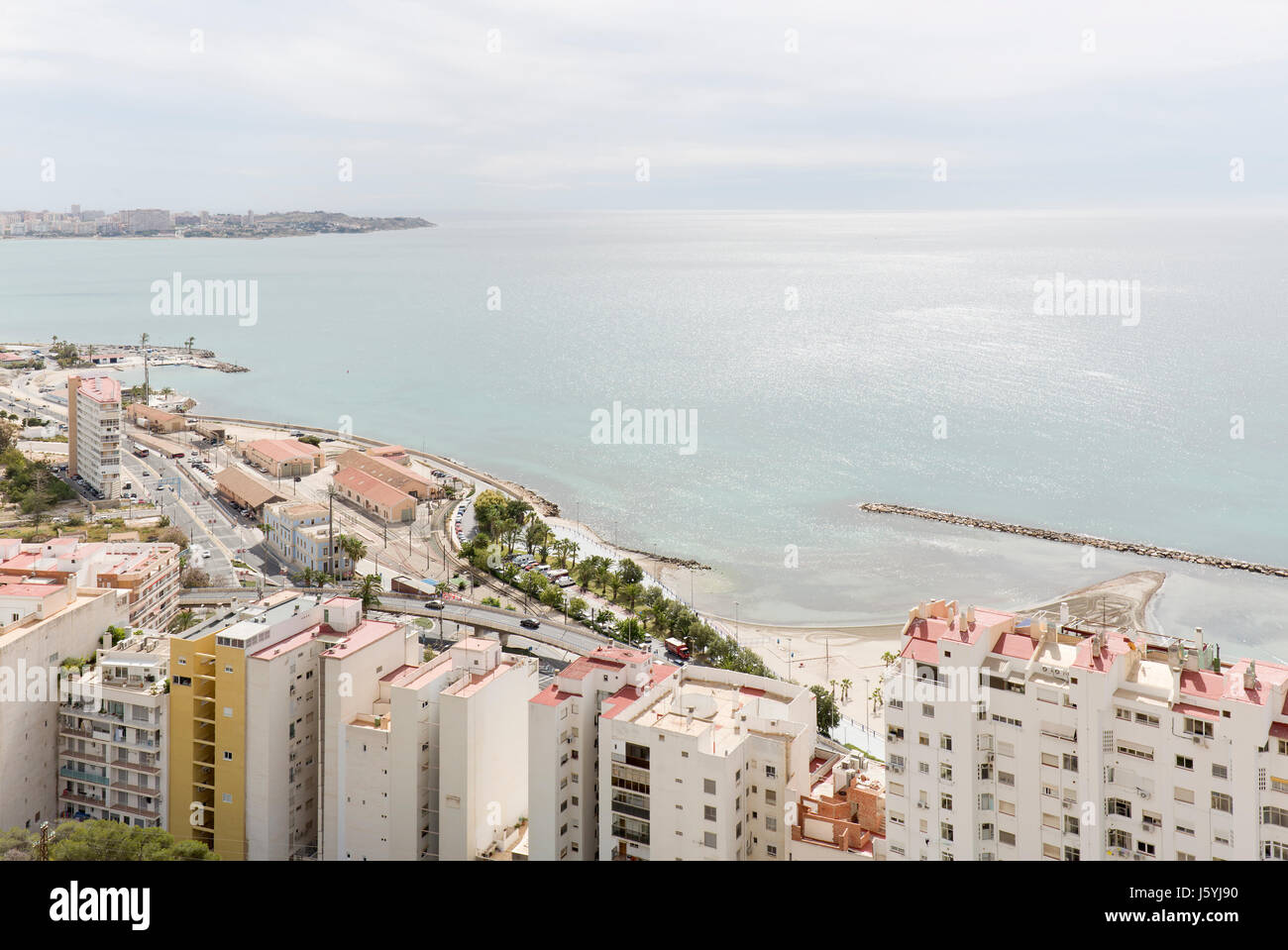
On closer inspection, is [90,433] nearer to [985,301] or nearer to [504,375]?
[504,375]

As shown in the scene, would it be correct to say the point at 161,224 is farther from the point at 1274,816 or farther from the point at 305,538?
the point at 1274,816

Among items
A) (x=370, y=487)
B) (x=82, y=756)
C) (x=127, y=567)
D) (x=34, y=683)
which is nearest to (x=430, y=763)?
(x=82, y=756)

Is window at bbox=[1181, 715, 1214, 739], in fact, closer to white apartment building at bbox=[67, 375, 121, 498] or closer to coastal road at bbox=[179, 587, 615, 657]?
coastal road at bbox=[179, 587, 615, 657]

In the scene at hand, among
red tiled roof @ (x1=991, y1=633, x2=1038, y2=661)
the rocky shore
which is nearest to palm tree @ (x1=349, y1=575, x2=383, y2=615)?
red tiled roof @ (x1=991, y1=633, x2=1038, y2=661)

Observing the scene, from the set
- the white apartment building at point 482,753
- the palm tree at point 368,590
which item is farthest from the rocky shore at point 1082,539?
the white apartment building at point 482,753

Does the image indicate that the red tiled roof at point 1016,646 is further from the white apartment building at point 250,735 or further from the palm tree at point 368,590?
the palm tree at point 368,590

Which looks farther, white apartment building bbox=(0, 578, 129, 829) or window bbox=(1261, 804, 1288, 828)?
white apartment building bbox=(0, 578, 129, 829)
